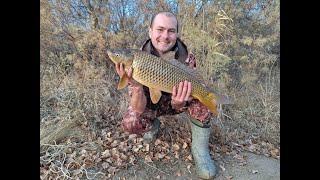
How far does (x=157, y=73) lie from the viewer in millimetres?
2068

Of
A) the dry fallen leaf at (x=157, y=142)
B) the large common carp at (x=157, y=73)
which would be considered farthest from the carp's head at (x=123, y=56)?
the dry fallen leaf at (x=157, y=142)

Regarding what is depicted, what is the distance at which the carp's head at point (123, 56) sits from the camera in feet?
6.73

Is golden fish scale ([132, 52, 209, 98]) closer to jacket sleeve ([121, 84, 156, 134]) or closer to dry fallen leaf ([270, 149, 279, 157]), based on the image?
jacket sleeve ([121, 84, 156, 134])

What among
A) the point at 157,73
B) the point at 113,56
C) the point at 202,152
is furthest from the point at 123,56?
the point at 202,152

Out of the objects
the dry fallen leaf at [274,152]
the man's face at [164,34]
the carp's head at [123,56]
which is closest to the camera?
the carp's head at [123,56]

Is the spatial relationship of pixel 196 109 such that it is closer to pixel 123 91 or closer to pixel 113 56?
pixel 123 91

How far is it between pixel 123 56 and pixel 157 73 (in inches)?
6.3

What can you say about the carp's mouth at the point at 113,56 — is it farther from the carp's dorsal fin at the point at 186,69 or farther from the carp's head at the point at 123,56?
the carp's dorsal fin at the point at 186,69

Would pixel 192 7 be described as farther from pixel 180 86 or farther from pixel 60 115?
pixel 60 115

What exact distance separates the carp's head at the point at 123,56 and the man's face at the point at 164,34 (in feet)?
0.52

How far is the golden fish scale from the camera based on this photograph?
2055 millimetres
